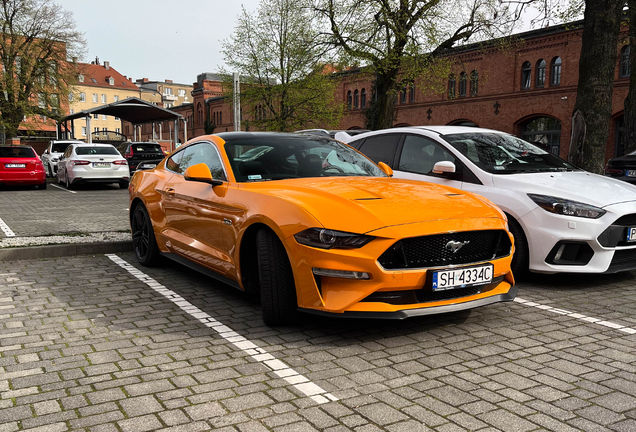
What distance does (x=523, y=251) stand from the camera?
5.91 metres

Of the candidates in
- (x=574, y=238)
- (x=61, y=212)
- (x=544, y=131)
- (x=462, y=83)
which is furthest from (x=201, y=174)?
(x=462, y=83)

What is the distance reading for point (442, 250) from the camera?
414 centimetres

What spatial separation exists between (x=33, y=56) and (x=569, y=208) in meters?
46.8

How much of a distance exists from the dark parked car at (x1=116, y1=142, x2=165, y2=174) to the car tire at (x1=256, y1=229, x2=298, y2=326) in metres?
21.8

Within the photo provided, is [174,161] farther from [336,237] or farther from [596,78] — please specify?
[596,78]

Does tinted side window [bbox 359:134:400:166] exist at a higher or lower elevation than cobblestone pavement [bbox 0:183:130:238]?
higher

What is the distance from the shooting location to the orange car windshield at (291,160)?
527 cm

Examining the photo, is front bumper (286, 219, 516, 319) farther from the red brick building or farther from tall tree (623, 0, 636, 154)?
the red brick building

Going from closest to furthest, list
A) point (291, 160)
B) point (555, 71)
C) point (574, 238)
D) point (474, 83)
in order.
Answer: point (291, 160)
point (574, 238)
point (555, 71)
point (474, 83)

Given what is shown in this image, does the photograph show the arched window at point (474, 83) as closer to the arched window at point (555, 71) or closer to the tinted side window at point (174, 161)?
the arched window at point (555, 71)

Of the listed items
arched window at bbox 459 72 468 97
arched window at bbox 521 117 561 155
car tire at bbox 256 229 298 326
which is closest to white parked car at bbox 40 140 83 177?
car tire at bbox 256 229 298 326

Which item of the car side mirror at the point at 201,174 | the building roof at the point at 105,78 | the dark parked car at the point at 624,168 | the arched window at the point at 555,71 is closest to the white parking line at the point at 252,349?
the car side mirror at the point at 201,174

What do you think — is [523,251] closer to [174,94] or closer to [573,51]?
[573,51]

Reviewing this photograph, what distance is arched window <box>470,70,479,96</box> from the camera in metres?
38.5
